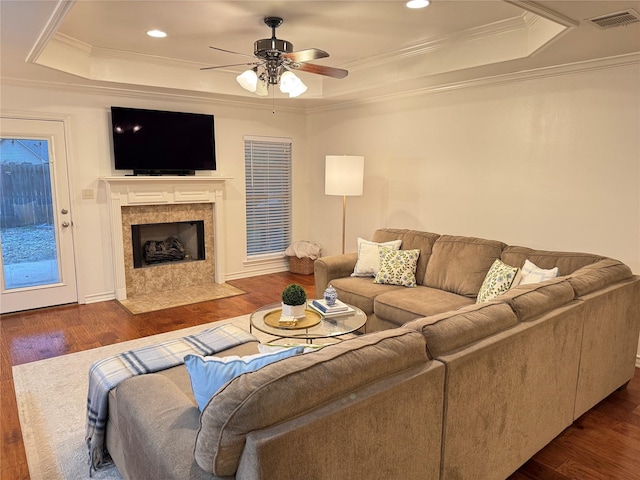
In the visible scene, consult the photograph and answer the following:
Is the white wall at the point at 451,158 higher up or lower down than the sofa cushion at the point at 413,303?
higher up

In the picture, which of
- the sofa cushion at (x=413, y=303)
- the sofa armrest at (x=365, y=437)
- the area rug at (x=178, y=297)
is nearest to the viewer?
the sofa armrest at (x=365, y=437)

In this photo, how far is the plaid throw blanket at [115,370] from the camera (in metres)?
2.15

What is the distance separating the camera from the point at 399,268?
4109mm

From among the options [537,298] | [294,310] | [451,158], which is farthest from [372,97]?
[537,298]

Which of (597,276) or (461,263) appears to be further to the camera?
(461,263)

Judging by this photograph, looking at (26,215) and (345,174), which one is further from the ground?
(345,174)

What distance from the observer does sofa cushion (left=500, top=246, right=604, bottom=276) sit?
10.7 ft

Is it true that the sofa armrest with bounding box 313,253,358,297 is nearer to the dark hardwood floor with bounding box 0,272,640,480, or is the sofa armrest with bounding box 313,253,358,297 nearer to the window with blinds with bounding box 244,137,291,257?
the dark hardwood floor with bounding box 0,272,640,480

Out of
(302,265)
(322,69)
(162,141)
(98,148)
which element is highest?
(322,69)

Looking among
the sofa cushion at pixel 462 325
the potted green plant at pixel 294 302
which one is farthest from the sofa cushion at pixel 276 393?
the potted green plant at pixel 294 302

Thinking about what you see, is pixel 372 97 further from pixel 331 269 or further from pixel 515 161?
pixel 331 269

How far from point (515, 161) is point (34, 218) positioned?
5.10 m

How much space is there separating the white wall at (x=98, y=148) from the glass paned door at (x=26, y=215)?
0.26 metres

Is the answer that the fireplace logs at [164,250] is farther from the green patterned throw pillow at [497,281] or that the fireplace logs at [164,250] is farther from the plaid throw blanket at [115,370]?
the green patterned throw pillow at [497,281]
